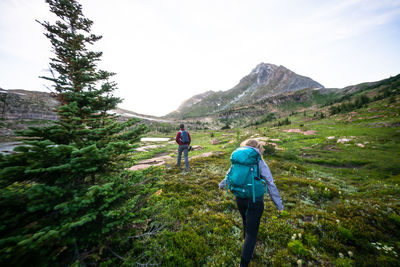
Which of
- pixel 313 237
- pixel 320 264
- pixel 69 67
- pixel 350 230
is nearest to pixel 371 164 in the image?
pixel 350 230

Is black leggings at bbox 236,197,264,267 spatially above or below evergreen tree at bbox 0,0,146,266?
below

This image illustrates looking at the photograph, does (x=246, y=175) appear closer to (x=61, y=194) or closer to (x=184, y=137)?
(x=61, y=194)

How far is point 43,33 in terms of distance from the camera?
489 centimetres

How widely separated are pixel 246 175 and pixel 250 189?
0.35 meters

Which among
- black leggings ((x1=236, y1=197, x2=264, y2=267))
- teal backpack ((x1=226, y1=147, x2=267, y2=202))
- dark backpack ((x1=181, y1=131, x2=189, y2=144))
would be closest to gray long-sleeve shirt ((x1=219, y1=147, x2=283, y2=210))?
teal backpack ((x1=226, y1=147, x2=267, y2=202))

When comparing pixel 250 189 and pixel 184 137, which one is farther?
pixel 184 137

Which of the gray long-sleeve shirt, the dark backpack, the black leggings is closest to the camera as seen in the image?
the black leggings

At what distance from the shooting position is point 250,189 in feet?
10.9

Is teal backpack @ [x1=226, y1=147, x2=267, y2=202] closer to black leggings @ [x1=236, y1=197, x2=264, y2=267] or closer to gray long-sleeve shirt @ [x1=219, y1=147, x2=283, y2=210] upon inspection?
gray long-sleeve shirt @ [x1=219, y1=147, x2=283, y2=210]

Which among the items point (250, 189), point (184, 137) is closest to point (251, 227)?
point (250, 189)

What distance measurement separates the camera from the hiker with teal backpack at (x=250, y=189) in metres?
3.32

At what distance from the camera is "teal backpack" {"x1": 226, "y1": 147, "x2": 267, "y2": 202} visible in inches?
131

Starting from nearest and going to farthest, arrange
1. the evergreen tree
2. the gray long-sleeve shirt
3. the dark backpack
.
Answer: the evergreen tree
the gray long-sleeve shirt
the dark backpack

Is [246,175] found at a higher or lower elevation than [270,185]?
higher
